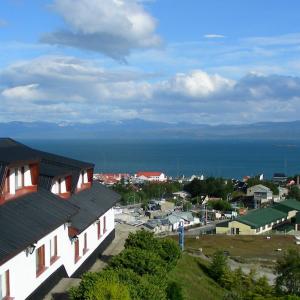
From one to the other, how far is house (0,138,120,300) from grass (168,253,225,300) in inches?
122

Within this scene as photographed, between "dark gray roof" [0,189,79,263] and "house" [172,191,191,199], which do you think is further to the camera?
"house" [172,191,191,199]

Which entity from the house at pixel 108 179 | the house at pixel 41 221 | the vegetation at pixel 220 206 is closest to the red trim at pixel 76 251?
the house at pixel 41 221

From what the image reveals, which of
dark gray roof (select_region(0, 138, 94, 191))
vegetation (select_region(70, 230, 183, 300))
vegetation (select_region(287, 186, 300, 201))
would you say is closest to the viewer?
vegetation (select_region(70, 230, 183, 300))

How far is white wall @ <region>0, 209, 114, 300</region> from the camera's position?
1126 cm

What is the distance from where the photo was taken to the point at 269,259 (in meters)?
34.6

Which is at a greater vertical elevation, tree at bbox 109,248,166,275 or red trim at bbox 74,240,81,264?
tree at bbox 109,248,166,275

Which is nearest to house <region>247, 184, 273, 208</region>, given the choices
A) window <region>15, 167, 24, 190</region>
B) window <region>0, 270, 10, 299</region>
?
window <region>15, 167, 24, 190</region>

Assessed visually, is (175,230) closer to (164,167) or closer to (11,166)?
(11,166)

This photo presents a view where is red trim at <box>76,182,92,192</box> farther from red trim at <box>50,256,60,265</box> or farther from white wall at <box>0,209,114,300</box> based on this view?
red trim at <box>50,256,60,265</box>

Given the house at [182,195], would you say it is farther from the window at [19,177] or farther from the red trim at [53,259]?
the window at [19,177]

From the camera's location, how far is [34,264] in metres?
12.6

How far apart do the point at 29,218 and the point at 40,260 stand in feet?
4.01

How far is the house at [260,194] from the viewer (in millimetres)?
79756

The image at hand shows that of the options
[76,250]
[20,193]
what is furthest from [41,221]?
[76,250]
